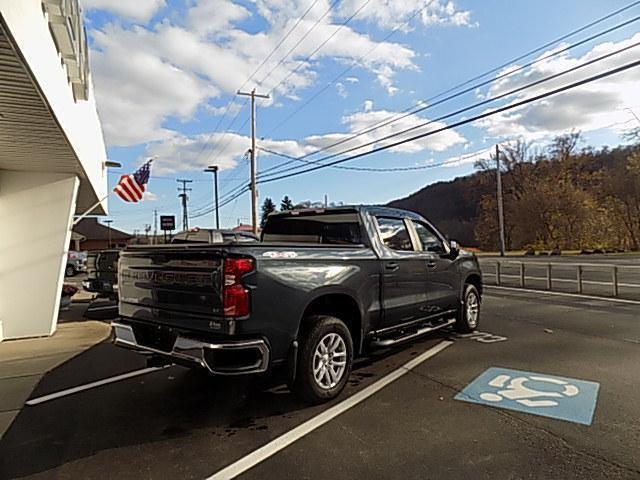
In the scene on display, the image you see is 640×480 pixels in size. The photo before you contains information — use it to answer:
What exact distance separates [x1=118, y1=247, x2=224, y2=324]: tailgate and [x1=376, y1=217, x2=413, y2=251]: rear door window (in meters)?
2.42

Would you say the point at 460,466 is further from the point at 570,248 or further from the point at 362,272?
the point at 570,248

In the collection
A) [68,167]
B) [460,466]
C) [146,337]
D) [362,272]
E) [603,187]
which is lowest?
[460,466]

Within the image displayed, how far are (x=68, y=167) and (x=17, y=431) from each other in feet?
17.9

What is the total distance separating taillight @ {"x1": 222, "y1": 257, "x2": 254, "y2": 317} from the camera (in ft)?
12.5

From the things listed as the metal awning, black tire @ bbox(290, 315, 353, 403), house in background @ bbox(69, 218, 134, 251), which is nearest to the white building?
the metal awning

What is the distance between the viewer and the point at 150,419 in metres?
A: 4.26

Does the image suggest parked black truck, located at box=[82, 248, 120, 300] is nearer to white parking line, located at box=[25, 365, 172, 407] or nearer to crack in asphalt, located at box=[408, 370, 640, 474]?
white parking line, located at box=[25, 365, 172, 407]

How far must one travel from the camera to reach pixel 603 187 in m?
41.5

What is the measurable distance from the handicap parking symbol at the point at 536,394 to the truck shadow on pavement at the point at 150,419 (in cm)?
116

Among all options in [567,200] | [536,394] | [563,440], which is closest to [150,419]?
[563,440]

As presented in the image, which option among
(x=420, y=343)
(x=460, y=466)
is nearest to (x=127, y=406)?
(x=460, y=466)

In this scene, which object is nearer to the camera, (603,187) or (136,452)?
(136,452)

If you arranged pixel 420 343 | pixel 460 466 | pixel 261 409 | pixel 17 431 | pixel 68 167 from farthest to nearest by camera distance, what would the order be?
pixel 68 167, pixel 420 343, pixel 261 409, pixel 17 431, pixel 460 466

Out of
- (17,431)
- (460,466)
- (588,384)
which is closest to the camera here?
(460,466)
